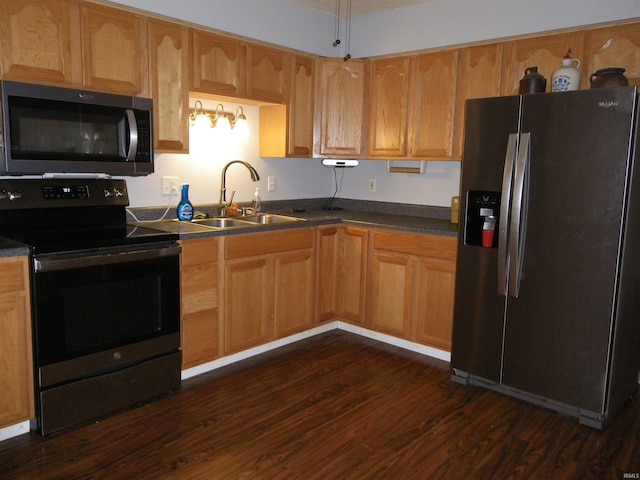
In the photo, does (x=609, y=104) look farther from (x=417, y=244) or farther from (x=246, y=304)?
(x=246, y=304)

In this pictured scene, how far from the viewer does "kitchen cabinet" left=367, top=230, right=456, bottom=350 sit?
3312 millimetres

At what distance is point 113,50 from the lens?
272 cm

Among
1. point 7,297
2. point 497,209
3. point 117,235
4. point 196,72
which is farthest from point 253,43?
point 7,297

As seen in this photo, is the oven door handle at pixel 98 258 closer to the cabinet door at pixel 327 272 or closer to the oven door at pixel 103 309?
the oven door at pixel 103 309

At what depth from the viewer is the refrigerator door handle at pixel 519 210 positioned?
8.63 feet

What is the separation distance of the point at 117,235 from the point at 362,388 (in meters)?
1.59

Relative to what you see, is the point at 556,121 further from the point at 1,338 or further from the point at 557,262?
the point at 1,338

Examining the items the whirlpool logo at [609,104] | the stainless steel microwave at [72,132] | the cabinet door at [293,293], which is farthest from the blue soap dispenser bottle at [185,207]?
the whirlpool logo at [609,104]

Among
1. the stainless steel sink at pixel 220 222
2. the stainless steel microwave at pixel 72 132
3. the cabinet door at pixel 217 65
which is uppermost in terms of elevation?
the cabinet door at pixel 217 65

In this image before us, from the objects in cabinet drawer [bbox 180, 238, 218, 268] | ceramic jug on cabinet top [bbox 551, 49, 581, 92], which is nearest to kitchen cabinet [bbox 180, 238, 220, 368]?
cabinet drawer [bbox 180, 238, 218, 268]

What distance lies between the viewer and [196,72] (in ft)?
10.2

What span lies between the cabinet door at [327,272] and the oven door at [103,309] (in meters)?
1.22

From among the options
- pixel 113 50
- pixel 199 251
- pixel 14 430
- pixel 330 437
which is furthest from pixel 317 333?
pixel 113 50

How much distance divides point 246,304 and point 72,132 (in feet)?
4.65
